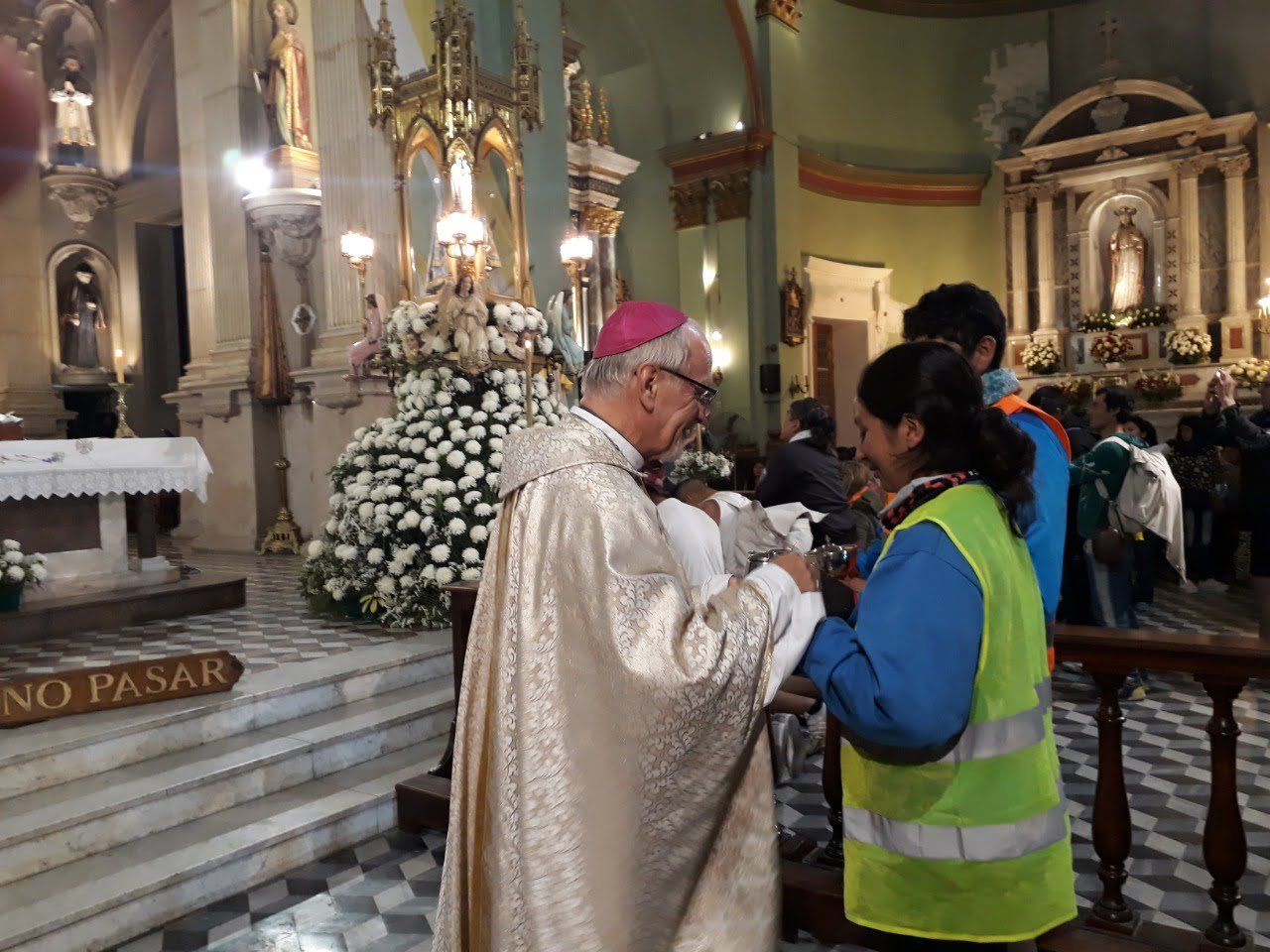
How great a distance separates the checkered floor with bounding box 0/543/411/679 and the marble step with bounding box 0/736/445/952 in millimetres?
1185

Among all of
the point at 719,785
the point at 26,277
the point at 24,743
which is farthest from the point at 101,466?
the point at 26,277

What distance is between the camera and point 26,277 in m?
13.1

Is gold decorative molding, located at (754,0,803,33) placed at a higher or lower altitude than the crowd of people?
higher

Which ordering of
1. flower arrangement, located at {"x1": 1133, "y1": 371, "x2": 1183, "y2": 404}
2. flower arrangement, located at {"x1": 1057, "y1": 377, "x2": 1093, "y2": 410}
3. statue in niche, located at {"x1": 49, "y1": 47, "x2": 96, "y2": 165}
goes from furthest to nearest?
flower arrangement, located at {"x1": 1057, "y1": 377, "x2": 1093, "y2": 410}, flower arrangement, located at {"x1": 1133, "y1": 371, "x2": 1183, "y2": 404}, statue in niche, located at {"x1": 49, "y1": 47, "x2": 96, "y2": 165}

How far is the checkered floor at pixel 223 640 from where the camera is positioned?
532 centimetres

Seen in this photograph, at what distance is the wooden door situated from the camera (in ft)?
52.6

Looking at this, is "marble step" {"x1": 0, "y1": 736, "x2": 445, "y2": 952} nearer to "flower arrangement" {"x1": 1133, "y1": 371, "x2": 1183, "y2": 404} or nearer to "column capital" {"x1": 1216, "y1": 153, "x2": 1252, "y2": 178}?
"flower arrangement" {"x1": 1133, "y1": 371, "x2": 1183, "y2": 404}

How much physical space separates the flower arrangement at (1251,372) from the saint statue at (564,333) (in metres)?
11.4

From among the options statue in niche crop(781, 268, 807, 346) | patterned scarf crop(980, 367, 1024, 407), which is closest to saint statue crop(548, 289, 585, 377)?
patterned scarf crop(980, 367, 1024, 407)

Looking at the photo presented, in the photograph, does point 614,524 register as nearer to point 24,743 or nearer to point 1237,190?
point 24,743

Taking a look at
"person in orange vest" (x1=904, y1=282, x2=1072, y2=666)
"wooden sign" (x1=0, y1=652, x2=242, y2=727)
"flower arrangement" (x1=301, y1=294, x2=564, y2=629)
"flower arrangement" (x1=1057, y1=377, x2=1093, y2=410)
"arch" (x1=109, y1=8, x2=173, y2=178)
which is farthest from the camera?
"flower arrangement" (x1=1057, y1=377, x2=1093, y2=410)

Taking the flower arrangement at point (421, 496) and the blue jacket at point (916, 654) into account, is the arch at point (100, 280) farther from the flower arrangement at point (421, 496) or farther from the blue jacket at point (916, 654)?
the blue jacket at point (916, 654)

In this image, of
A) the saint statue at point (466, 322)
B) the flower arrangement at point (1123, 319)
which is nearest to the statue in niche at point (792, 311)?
the flower arrangement at point (1123, 319)

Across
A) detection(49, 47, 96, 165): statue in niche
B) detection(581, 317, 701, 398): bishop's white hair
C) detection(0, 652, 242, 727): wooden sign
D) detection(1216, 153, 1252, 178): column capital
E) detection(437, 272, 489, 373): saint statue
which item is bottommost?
detection(0, 652, 242, 727): wooden sign
